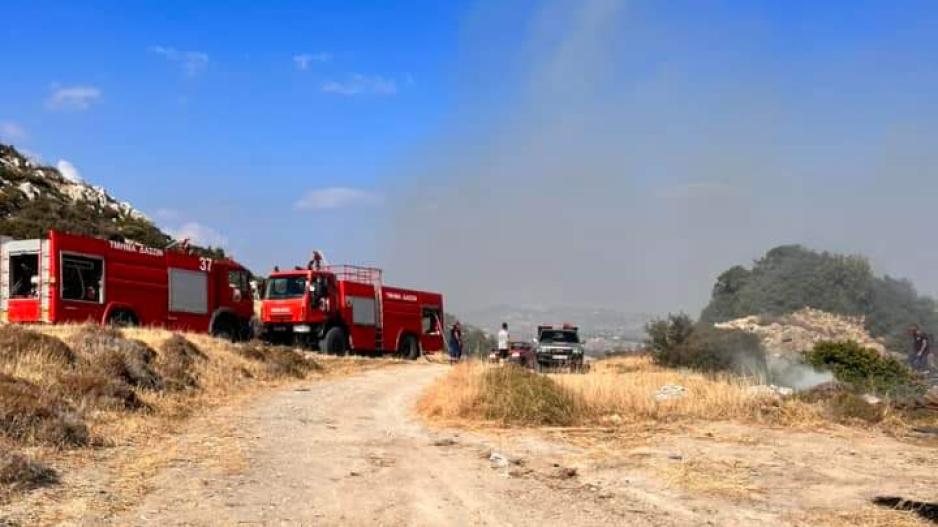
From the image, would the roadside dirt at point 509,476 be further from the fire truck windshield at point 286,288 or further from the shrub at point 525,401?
the fire truck windshield at point 286,288

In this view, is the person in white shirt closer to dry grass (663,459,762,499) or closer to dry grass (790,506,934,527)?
dry grass (663,459,762,499)

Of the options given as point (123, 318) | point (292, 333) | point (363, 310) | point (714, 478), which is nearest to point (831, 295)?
point (363, 310)

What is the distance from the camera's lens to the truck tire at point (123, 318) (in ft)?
79.0

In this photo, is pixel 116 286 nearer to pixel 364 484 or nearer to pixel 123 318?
pixel 123 318

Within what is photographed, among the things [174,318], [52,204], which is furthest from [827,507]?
[52,204]

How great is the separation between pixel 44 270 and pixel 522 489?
18.2 metres

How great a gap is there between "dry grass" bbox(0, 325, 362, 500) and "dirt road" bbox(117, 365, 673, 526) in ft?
3.82

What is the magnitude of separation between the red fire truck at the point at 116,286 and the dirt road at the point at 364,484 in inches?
448

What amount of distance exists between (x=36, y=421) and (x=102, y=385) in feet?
10.0

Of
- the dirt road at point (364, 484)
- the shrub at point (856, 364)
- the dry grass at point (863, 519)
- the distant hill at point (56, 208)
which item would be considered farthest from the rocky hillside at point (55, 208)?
the dry grass at point (863, 519)

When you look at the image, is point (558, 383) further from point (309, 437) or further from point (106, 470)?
point (106, 470)

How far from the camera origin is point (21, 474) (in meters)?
8.12

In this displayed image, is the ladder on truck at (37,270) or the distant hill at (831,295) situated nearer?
the ladder on truck at (37,270)

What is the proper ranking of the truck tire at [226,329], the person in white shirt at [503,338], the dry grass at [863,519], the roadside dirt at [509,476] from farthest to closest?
the person in white shirt at [503,338]
the truck tire at [226,329]
the roadside dirt at [509,476]
the dry grass at [863,519]
